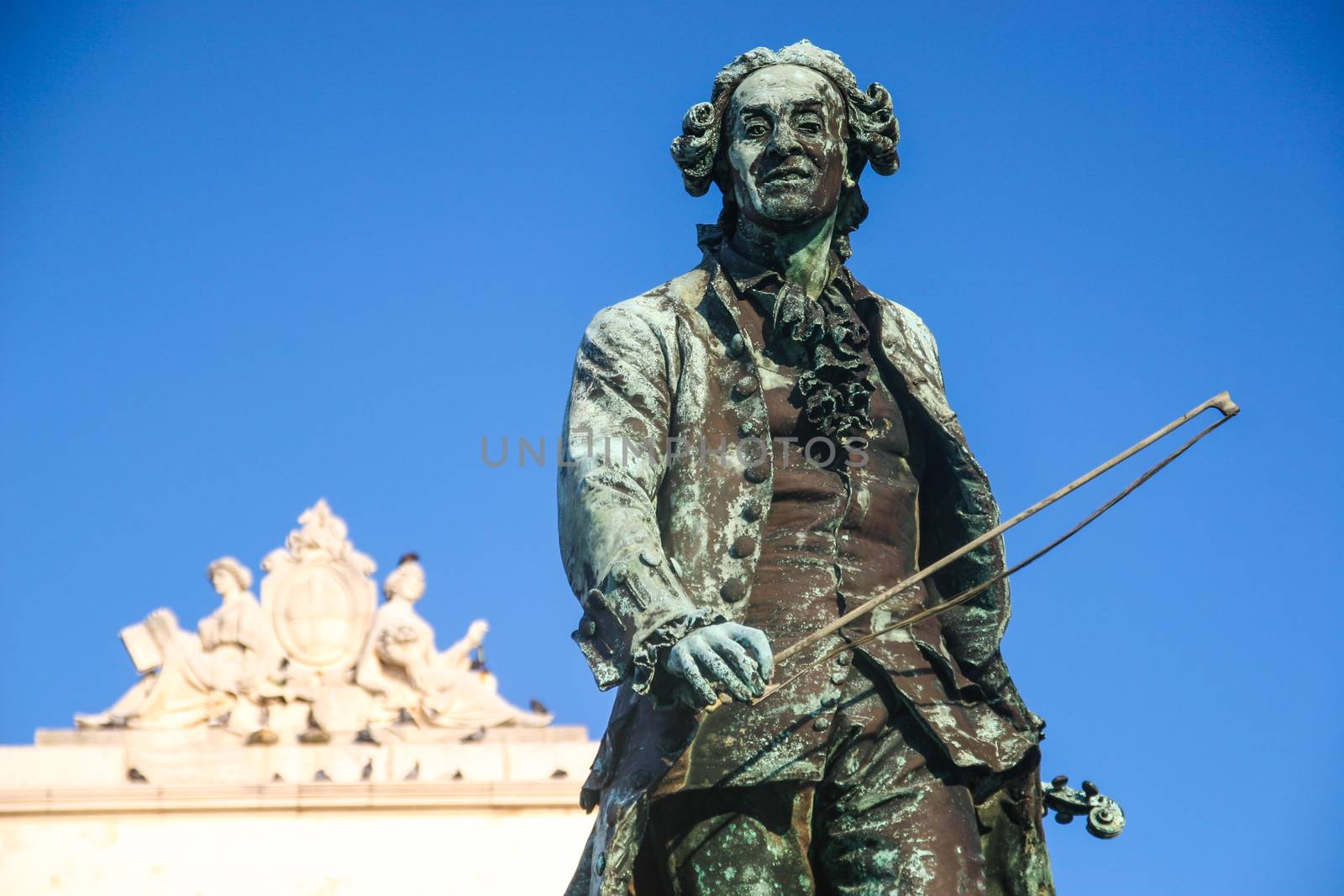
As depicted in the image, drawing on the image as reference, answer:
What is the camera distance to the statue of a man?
7492 millimetres

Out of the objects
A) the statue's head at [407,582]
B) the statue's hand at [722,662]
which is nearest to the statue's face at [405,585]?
the statue's head at [407,582]

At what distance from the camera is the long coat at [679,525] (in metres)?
7.47

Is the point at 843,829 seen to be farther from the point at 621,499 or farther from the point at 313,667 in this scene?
the point at 313,667

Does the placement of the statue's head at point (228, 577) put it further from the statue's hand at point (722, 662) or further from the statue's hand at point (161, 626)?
the statue's hand at point (722, 662)

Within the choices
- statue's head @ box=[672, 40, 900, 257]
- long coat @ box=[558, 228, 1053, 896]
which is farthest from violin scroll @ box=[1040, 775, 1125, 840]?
statue's head @ box=[672, 40, 900, 257]

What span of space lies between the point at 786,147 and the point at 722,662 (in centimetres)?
159

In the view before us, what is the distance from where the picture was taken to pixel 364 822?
37188 mm

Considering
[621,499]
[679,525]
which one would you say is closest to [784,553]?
[679,525]

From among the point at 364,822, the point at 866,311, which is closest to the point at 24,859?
the point at 364,822

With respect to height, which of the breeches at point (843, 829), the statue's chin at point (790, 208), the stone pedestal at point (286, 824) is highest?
the stone pedestal at point (286, 824)

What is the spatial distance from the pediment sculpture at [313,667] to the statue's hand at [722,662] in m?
31.2

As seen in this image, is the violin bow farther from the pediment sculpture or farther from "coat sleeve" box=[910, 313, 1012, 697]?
the pediment sculpture

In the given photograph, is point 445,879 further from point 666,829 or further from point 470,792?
point 666,829

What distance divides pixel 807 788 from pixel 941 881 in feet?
1.26
